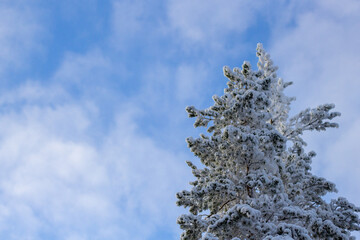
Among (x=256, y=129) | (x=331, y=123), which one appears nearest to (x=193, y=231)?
(x=256, y=129)

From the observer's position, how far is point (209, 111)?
519 inches

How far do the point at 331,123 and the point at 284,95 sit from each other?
145 inches

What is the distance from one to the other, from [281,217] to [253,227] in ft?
4.29

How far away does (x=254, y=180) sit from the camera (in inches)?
424

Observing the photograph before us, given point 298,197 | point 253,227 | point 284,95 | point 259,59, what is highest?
point 259,59

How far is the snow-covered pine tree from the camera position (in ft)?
31.4

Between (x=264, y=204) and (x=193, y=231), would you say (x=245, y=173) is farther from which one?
(x=193, y=231)

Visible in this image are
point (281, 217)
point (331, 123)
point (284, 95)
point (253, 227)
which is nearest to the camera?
point (253, 227)

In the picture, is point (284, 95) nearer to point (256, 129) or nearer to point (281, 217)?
point (256, 129)

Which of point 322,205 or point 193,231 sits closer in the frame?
point 193,231

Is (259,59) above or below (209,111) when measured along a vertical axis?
above

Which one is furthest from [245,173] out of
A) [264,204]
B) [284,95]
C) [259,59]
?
[259,59]

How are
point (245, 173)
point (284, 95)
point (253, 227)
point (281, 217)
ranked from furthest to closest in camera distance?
point (284, 95), point (245, 173), point (281, 217), point (253, 227)

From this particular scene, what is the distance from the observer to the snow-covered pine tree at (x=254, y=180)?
9586 mm
